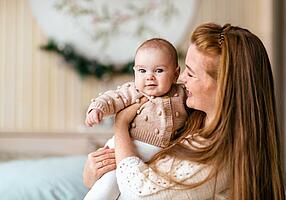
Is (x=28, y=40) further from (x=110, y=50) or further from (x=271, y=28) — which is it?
(x=271, y=28)

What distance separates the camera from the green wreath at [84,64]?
401 centimetres

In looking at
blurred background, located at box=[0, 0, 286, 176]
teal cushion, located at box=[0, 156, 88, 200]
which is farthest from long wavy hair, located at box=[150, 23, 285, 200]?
blurred background, located at box=[0, 0, 286, 176]

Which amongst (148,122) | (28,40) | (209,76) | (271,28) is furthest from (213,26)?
(28,40)

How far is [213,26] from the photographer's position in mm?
1296

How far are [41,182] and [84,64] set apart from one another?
2.03 m

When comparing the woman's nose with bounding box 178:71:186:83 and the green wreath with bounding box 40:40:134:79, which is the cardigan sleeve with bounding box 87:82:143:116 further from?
the green wreath with bounding box 40:40:134:79

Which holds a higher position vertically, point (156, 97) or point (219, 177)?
point (156, 97)

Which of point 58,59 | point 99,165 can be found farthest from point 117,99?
point 58,59

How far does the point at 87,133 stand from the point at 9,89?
64cm

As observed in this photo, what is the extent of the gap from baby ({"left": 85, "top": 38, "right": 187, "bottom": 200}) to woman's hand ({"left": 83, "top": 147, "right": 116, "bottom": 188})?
2.3 inches

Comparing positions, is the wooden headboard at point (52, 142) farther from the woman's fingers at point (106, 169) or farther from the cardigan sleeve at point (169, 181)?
the cardigan sleeve at point (169, 181)

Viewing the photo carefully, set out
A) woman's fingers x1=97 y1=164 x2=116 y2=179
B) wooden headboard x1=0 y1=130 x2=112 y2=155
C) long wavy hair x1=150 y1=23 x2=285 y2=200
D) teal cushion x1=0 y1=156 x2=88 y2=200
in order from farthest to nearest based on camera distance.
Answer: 1. wooden headboard x1=0 y1=130 x2=112 y2=155
2. teal cushion x1=0 y1=156 x2=88 y2=200
3. woman's fingers x1=97 y1=164 x2=116 y2=179
4. long wavy hair x1=150 y1=23 x2=285 y2=200

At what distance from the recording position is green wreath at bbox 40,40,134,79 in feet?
13.2

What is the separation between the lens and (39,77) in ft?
13.4
